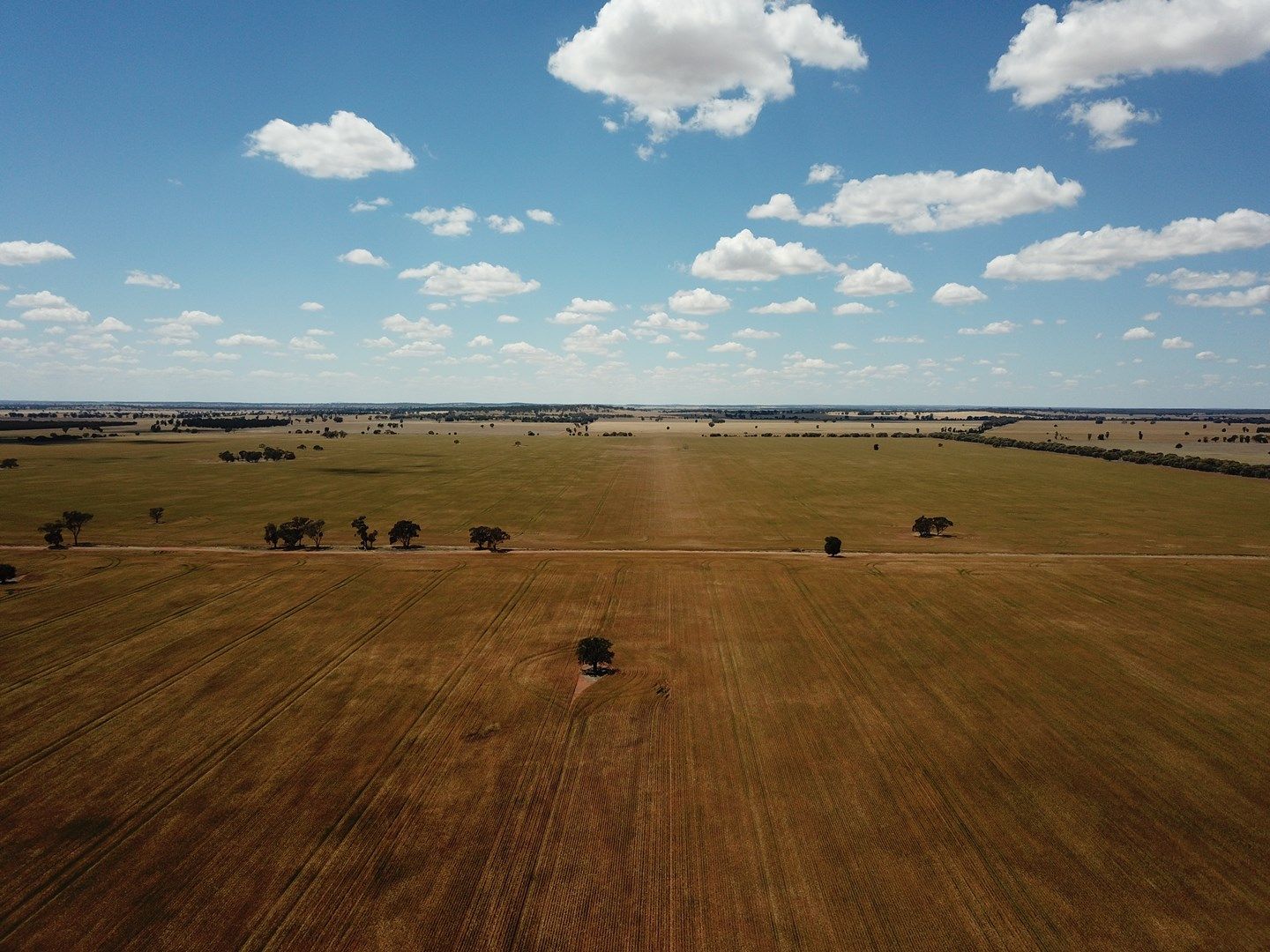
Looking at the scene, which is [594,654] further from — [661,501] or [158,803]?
[661,501]

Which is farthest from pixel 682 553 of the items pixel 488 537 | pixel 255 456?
pixel 255 456

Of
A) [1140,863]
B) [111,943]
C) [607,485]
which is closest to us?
[111,943]

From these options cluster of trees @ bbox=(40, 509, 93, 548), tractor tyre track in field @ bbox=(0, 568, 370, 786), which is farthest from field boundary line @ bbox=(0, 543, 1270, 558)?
tractor tyre track in field @ bbox=(0, 568, 370, 786)

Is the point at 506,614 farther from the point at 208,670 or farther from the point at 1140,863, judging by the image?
the point at 1140,863

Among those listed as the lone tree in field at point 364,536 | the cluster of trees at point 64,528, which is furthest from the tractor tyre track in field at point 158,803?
the cluster of trees at point 64,528

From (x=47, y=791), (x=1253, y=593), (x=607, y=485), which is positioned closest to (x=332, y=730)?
(x=47, y=791)

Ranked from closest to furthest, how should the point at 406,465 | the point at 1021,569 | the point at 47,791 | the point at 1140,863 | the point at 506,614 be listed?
the point at 1140,863, the point at 47,791, the point at 506,614, the point at 1021,569, the point at 406,465
